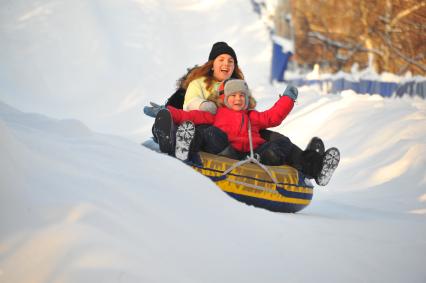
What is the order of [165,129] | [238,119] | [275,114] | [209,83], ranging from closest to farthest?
[165,129] → [238,119] → [275,114] → [209,83]

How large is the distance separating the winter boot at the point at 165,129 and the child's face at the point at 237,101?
0.55 meters

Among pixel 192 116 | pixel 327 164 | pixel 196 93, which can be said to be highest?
pixel 196 93

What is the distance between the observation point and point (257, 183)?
514 cm

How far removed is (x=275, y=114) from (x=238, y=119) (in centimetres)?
35

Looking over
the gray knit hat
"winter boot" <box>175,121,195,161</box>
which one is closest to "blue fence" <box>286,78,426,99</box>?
the gray knit hat

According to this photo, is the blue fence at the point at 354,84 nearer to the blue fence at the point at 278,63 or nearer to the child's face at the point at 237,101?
the blue fence at the point at 278,63

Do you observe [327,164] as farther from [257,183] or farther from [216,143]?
[216,143]

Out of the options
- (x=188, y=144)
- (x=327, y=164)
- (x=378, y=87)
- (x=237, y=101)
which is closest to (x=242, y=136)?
(x=237, y=101)

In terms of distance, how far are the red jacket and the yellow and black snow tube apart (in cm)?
33

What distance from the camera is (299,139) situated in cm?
1105

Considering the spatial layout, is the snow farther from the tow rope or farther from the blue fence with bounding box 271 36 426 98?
the blue fence with bounding box 271 36 426 98

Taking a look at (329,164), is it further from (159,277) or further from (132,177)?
(159,277)

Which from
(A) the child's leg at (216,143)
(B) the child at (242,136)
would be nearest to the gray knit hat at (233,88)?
(B) the child at (242,136)

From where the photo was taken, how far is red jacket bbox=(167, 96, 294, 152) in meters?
5.53
